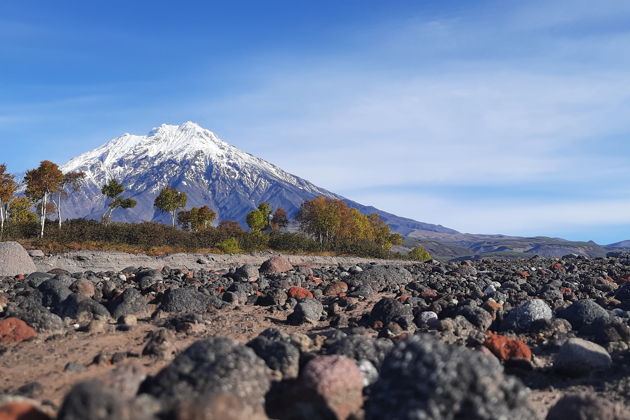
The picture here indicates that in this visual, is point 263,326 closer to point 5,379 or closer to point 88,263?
point 5,379

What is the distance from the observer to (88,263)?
905 inches

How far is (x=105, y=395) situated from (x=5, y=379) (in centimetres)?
299

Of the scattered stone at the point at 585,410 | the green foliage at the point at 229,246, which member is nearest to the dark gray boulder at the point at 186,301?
the scattered stone at the point at 585,410

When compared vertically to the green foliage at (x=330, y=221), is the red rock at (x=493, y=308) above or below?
below

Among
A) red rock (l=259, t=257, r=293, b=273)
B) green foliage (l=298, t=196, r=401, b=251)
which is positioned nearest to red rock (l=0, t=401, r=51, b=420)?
red rock (l=259, t=257, r=293, b=273)

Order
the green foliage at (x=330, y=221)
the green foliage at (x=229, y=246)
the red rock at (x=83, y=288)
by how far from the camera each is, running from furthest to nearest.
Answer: the green foliage at (x=330, y=221), the green foliage at (x=229, y=246), the red rock at (x=83, y=288)

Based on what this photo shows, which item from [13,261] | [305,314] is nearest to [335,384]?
[305,314]

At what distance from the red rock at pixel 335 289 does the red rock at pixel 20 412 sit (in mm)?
9178

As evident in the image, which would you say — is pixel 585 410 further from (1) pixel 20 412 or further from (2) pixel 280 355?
(1) pixel 20 412

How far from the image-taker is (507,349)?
18.5 feet

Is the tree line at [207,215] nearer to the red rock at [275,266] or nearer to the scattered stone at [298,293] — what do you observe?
the red rock at [275,266]

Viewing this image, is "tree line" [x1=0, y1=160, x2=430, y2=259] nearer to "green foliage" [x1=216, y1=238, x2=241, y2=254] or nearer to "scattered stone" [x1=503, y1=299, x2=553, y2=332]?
"green foliage" [x1=216, y1=238, x2=241, y2=254]

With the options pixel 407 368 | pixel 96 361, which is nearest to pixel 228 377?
pixel 407 368

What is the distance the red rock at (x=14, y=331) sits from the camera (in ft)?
20.5
